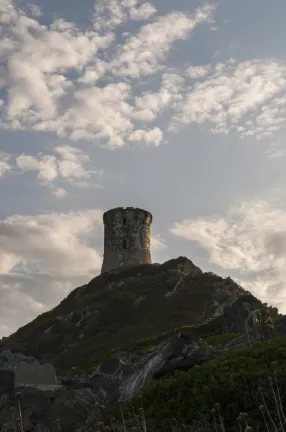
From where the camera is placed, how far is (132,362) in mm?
27250

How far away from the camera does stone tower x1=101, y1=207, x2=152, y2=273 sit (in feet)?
290

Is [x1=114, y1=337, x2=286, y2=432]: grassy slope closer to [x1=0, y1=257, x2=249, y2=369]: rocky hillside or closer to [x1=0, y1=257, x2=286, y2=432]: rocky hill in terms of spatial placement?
[x1=0, y1=257, x2=286, y2=432]: rocky hill

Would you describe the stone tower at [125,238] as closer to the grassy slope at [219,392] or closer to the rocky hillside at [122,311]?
the rocky hillside at [122,311]

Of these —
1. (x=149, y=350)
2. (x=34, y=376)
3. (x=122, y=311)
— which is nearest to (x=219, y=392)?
(x=34, y=376)

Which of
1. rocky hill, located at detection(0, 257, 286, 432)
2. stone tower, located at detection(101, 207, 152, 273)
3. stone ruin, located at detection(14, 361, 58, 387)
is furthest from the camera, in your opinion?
stone tower, located at detection(101, 207, 152, 273)

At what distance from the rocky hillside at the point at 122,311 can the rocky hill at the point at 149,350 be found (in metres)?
0.17

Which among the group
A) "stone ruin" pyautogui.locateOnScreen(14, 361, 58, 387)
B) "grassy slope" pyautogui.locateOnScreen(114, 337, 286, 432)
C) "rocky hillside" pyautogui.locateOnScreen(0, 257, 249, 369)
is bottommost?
"grassy slope" pyautogui.locateOnScreen(114, 337, 286, 432)

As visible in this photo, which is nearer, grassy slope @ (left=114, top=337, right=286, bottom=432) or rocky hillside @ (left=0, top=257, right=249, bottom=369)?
grassy slope @ (left=114, top=337, right=286, bottom=432)

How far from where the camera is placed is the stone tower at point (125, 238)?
290ft

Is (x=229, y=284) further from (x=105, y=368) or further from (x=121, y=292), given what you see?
(x=105, y=368)

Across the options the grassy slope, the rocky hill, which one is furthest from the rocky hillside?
the grassy slope

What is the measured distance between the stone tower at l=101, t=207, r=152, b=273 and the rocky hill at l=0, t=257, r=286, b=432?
345 centimetres

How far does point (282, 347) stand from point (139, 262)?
235 ft

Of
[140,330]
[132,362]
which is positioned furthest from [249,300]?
[140,330]
